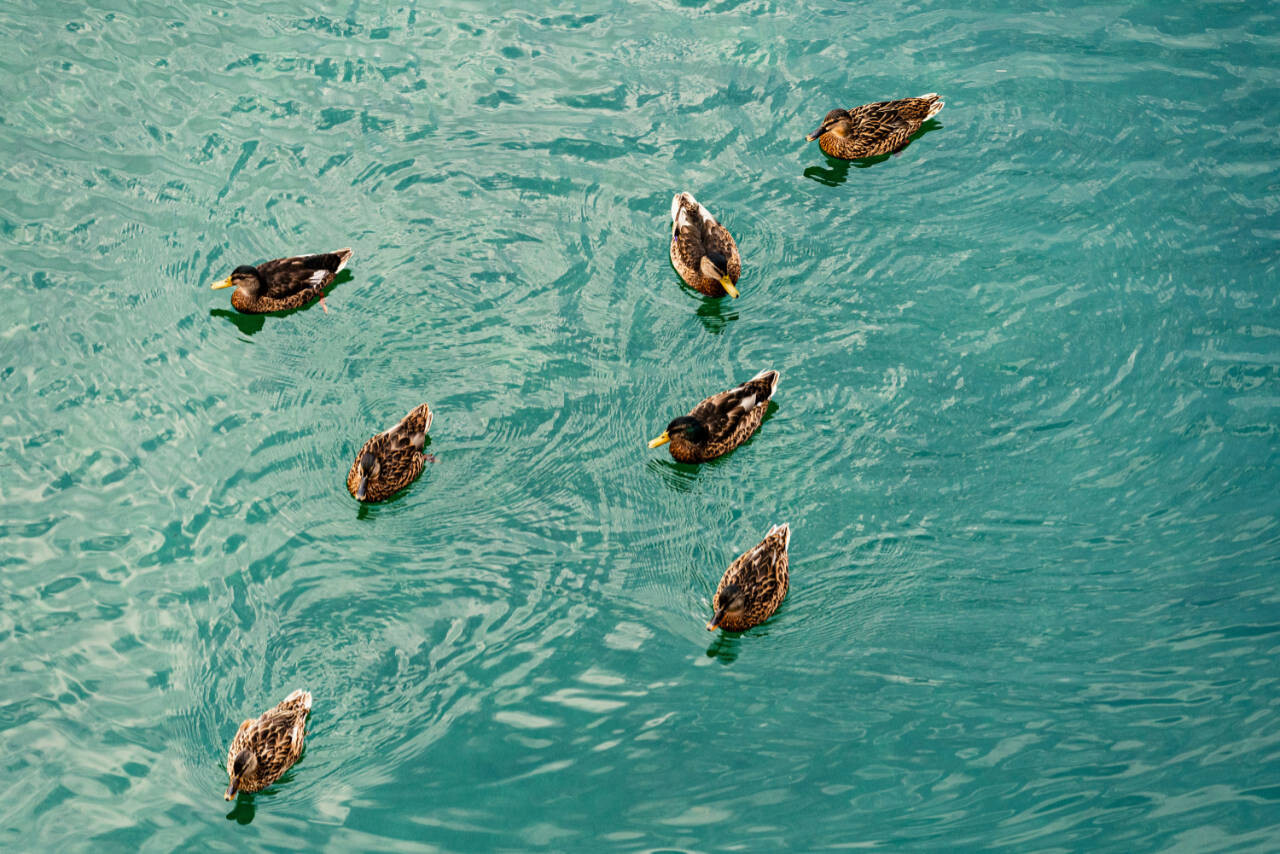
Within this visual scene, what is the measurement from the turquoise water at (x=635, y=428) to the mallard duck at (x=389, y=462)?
0.62 feet

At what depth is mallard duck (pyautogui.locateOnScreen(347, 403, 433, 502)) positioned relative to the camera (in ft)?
28.3

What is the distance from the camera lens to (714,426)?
9008mm

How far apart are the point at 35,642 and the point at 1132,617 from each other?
7.66 metres

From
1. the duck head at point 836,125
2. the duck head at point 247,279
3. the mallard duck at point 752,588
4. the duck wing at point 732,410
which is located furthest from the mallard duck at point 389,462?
the duck head at point 836,125

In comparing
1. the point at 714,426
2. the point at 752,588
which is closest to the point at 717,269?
the point at 714,426

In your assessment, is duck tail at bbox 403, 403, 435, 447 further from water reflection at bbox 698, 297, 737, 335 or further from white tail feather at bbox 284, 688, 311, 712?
water reflection at bbox 698, 297, 737, 335

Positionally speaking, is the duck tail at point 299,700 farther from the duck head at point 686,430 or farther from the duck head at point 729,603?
the duck head at point 686,430

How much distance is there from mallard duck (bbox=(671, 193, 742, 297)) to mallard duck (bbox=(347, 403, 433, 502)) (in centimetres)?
266

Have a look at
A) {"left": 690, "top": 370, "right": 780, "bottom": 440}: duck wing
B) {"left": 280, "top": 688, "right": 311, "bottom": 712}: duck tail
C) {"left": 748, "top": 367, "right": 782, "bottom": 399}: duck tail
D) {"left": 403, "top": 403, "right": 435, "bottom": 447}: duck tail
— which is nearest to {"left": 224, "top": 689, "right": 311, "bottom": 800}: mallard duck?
{"left": 280, "top": 688, "right": 311, "bottom": 712}: duck tail

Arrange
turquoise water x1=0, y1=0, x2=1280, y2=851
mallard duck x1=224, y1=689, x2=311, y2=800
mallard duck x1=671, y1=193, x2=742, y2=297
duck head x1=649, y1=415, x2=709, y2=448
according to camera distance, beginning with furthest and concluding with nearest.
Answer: mallard duck x1=671, y1=193, x2=742, y2=297
duck head x1=649, y1=415, x2=709, y2=448
turquoise water x1=0, y1=0, x2=1280, y2=851
mallard duck x1=224, y1=689, x2=311, y2=800

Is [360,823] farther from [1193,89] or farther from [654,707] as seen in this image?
[1193,89]

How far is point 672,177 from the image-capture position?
36.1 ft

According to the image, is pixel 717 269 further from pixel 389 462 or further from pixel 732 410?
pixel 389 462

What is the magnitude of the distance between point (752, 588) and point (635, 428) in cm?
183
